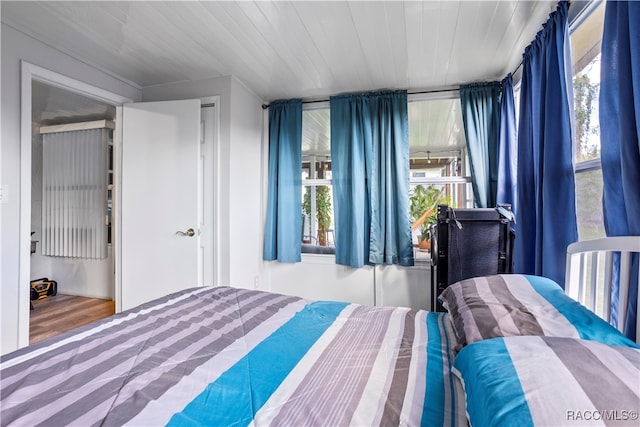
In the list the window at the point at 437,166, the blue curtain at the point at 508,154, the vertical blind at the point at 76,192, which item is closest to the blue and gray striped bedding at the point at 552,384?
the blue curtain at the point at 508,154

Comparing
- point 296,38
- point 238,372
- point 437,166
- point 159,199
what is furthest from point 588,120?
point 159,199

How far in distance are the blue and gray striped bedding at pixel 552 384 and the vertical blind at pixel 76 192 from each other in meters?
4.48

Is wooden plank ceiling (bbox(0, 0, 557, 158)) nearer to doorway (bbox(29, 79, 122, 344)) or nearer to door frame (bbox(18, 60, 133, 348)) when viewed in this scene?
door frame (bbox(18, 60, 133, 348))

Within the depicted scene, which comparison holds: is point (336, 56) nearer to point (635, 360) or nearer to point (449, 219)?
point (449, 219)

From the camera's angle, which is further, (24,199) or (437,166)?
(437,166)

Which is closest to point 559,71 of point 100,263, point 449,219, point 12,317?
point 449,219

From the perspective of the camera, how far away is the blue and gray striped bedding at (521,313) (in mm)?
850

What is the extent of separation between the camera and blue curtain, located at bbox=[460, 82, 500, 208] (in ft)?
8.85

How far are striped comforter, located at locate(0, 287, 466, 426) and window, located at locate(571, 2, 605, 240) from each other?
3.43 ft

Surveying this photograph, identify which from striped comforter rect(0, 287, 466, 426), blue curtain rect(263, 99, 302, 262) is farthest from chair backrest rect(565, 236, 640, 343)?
blue curtain rect(263, 99, 302, 262)

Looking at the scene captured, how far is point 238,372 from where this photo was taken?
89 cm

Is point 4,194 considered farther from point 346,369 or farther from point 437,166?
point 437,166

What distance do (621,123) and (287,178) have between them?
261 centimetres

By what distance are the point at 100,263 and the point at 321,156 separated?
3.21 meters
